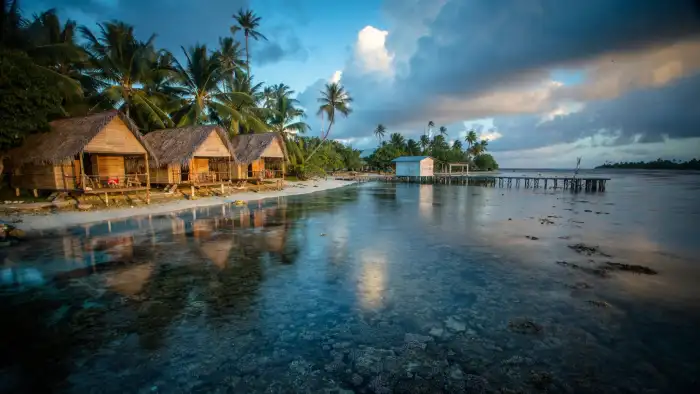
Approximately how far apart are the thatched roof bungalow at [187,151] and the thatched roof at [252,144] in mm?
2470

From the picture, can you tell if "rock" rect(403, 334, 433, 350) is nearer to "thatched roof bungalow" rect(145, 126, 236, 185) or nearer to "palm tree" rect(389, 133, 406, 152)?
"thatched roof bungalow" rect(145, 126, 236, 185)

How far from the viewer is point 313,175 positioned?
1772 inches

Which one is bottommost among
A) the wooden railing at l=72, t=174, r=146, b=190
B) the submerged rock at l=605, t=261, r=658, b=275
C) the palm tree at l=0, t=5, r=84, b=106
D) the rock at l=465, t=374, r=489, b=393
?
the submerged rock at l=605, t=261, r=658, b=275

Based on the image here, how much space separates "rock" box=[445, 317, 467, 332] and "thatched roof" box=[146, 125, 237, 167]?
19010 millimetres

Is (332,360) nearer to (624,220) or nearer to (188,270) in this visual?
(188,270)

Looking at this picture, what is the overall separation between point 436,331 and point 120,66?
81.4 feet

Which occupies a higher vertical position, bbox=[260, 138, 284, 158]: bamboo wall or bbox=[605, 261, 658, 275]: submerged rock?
bbox=[260, 138, 284, 158]: bamboo wall

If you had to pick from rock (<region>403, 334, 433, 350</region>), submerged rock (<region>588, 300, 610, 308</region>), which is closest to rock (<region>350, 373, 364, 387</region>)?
rock (<region>403, 334, 433, 350</region>)

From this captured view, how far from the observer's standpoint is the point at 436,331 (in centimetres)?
531

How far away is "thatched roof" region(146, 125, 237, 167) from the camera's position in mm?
20986

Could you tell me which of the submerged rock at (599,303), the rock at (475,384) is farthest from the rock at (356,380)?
the submerged rock at (599,303)

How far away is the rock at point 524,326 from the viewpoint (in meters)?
5.29

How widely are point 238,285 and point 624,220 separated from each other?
19.1 m

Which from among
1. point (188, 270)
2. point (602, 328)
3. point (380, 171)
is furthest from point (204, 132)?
point (380, 171)
